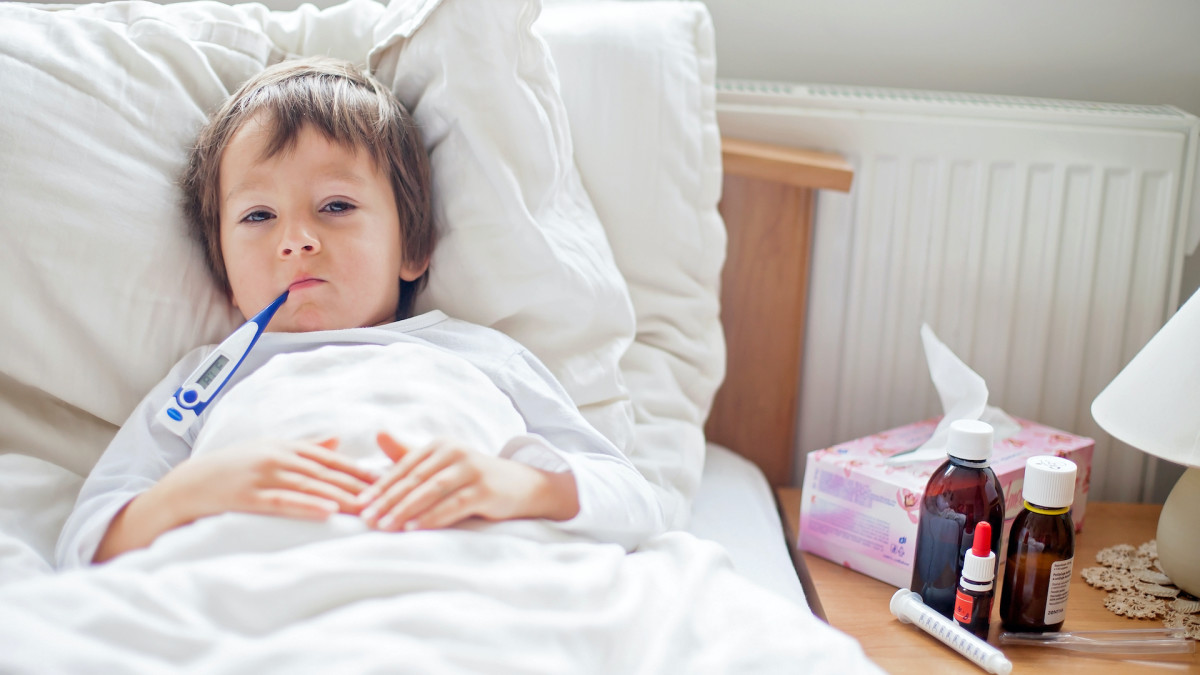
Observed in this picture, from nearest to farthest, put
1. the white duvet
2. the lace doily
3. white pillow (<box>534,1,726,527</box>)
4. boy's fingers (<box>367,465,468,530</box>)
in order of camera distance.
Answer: the white duvet → boy's fingers (<box>367,465,468,530</box>) → the lace doily → white pillow (<box>534,1,726,527</box>)

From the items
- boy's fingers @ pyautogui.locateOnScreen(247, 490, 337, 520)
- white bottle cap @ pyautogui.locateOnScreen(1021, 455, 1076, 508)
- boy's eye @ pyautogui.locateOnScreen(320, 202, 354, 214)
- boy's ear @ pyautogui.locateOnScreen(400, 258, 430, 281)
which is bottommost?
white bottle cap @ pyautogui.locateOnScreen(1021, 455, 1076, 508)

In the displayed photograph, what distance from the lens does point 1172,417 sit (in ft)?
2.60

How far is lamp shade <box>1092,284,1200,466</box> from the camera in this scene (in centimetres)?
78

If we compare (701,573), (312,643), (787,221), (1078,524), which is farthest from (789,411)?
(312,643)

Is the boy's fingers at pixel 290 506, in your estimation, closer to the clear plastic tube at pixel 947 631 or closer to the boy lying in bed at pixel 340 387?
the boy lying in bed at pixel 340 387

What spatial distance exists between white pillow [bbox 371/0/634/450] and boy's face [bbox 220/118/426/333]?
3.3 inches

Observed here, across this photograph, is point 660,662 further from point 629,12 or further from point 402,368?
point 629,12

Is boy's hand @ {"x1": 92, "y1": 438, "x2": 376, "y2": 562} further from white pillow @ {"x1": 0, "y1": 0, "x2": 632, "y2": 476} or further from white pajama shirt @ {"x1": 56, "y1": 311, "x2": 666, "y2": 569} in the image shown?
white pillow @ {"x1": 0, "y1": 0, "x2": 632, "y2": 476}

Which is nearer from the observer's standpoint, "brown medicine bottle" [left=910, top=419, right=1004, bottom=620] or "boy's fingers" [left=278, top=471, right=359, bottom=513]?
"boy's fingers" [left=278, top=471, right=359, bottom=513]

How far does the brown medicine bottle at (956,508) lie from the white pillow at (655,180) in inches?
10.2

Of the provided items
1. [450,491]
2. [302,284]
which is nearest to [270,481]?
[450,491]

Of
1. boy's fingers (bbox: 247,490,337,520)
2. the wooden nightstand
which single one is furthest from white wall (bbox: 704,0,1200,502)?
boy's fingers (bbox: 247,490,337,520)

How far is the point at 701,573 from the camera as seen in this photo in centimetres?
67

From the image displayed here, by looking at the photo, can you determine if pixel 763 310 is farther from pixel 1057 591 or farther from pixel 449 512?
pixel 449 512
